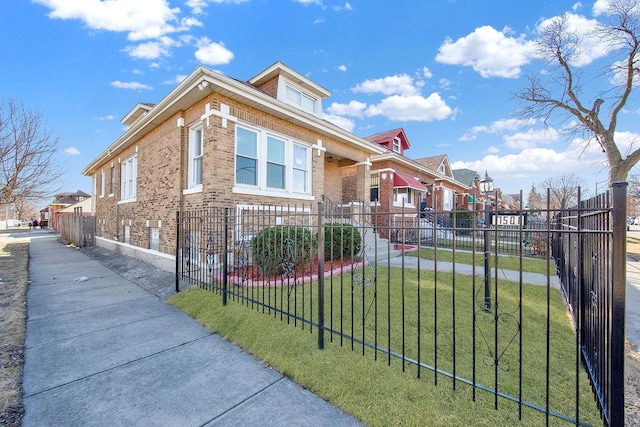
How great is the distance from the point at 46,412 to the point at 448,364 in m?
3.87

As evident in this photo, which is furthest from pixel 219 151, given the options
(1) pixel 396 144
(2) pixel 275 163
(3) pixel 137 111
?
(1) pixel 396 144

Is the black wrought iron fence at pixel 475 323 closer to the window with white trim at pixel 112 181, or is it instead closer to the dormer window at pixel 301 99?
the dormer window at pixel 301 99

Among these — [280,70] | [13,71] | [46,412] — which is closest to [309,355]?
[46,412]

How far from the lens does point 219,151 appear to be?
726 centimetres

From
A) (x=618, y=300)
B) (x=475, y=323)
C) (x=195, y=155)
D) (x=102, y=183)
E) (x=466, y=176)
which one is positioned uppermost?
(x=466, y=176)

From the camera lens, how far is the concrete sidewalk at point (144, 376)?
2.45 metres

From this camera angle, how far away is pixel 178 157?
8.41 metres

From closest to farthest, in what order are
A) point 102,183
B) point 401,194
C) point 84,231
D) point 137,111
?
point 137,111 < point 84,231 < point 102,183 < point 401,194

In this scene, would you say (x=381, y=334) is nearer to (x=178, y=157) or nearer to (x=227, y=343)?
(x=227, y=343)

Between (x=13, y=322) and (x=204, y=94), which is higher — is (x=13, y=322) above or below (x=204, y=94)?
below

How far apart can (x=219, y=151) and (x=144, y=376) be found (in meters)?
5.43

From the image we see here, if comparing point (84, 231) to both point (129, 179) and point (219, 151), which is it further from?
point (219, 151)

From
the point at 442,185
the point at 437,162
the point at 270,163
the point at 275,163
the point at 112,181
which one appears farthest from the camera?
the point at 437,162

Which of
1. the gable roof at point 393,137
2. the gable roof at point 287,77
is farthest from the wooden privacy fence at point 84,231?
the gable roof at point 393,137
